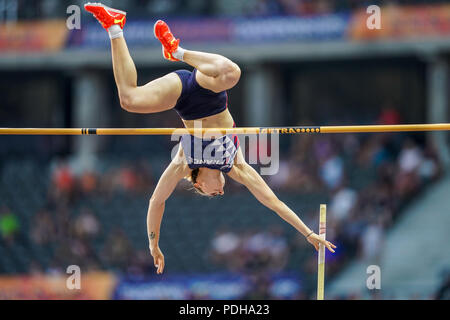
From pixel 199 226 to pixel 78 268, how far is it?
2480 millimetres

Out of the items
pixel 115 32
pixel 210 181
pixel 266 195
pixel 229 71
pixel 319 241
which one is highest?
pixel 115 32

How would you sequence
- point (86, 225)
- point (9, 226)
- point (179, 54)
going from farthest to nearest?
1. point (9, 226)
2. point (86, 225)
3. point (179, 54)

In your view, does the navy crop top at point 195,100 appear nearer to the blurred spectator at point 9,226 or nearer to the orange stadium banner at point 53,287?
the orange stadium banner at point 53,287

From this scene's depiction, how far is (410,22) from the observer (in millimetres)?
17797

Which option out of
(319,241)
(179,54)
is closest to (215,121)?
(179,54)

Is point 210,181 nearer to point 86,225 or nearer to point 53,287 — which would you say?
point 53,287

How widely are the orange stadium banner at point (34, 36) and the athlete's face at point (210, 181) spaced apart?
37.5ft

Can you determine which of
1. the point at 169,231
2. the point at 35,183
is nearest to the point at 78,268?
the point at 169,231

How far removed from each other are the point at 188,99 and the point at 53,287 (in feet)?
26.4

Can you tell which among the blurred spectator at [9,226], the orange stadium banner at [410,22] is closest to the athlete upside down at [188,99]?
the blurred spectator at [9,226]

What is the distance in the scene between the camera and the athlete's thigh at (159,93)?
827 centimetres

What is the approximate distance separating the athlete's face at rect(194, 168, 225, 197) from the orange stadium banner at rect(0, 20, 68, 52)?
1142 centimetres

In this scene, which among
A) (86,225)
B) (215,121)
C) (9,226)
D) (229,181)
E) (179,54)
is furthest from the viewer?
(9,226)

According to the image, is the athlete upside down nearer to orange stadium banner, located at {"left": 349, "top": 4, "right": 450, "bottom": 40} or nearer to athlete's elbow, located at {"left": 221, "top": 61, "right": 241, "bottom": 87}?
Answer: athlete's elbow, located at {"left": 221, "top": 61, "right": 241, "bottom": 87}
